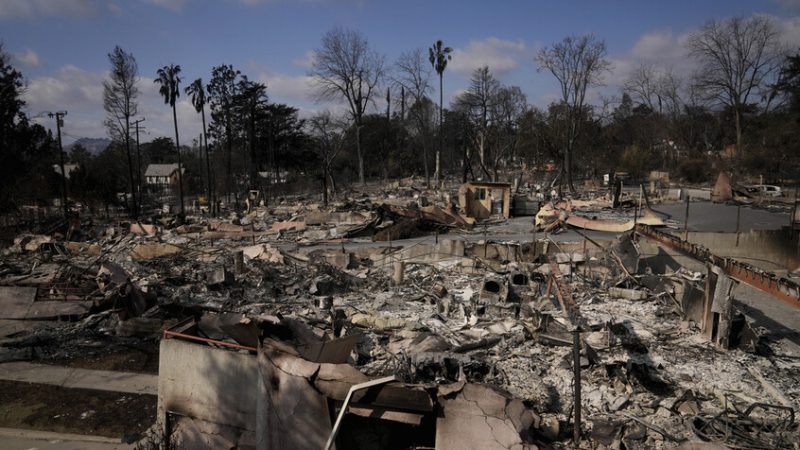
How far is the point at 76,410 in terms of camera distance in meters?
7.20

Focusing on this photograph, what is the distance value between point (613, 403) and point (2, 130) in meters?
31.7

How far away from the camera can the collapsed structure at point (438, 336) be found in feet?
15.5

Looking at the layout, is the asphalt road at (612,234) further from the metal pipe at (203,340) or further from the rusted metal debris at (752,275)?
the metal pipe at (203,340)

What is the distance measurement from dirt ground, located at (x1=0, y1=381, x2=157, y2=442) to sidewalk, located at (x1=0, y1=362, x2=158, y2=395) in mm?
157

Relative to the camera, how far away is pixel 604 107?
3800cm

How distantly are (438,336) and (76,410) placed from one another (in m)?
5.56

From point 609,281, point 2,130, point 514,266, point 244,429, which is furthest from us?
point 2,130

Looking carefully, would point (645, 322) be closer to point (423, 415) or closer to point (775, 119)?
point (423, 415)

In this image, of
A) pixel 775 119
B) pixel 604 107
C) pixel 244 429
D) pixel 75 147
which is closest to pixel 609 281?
pixel 244 429

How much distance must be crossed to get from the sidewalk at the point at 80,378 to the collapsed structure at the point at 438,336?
0.53 m

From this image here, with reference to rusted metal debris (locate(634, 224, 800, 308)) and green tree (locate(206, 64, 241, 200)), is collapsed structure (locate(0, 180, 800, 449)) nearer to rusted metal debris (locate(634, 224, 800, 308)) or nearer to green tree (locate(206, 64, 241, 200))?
rusted metal debris (locate(634, 224, 800, 308))

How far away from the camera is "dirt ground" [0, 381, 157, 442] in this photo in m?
6.73

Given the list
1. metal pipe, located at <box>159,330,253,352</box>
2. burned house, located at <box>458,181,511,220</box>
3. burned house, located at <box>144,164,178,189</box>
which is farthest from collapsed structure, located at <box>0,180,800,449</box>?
burned house, located at <box>144,164,178,189</box>

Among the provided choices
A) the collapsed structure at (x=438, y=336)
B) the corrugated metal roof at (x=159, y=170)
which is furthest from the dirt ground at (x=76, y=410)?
the corrugated metal roof at (x=159, y=170)
